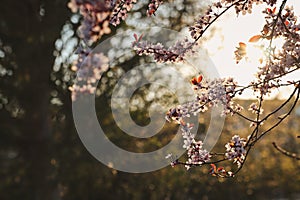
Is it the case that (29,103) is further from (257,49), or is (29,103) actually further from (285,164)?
(285,164)

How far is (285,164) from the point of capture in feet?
42.4

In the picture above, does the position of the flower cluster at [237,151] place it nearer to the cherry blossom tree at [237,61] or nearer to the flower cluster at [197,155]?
the cherry blossom tree at [237,61]

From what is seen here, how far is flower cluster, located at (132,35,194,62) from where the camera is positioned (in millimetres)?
3146

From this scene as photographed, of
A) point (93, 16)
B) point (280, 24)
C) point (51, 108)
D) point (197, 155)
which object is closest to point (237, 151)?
point (197, 155)

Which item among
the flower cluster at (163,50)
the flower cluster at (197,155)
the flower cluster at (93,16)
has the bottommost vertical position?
the flower cluster at (93,16)

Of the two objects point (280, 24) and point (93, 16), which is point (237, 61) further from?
point (93, 16)

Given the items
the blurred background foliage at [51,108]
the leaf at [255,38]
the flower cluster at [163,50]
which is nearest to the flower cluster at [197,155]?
the flower cluster at [163,50]

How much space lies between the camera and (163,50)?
3150 millimetres

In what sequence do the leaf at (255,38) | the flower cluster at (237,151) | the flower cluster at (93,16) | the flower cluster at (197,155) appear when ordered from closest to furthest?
the flower cluster at (93,16), the leaf at (255,38), the flower cluster at (237,151), the flower cluster at (197,155)

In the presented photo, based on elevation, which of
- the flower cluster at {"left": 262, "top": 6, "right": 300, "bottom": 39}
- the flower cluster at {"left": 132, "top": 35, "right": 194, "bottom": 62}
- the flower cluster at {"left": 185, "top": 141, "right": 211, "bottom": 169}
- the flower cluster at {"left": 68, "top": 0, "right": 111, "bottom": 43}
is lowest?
the flower cluster at {"left": 68, "top": 0, "right": 111, "bottom": 43}

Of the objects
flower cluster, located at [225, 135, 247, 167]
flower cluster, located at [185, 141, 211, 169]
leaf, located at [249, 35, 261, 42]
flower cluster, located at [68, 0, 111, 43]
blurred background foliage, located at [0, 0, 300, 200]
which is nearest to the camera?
flower cluster, located at [68, 0, 111, 43]

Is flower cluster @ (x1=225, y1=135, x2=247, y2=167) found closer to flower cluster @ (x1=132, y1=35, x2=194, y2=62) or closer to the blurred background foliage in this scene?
flower cluster @ (x1=132, y1=35, x2=194, y2=62)

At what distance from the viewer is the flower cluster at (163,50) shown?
3.15 m

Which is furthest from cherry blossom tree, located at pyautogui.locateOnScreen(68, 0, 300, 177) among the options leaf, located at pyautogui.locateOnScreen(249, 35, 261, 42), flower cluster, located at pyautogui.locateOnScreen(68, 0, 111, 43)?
flower cluster, located at pyautogui.locateOnScreen(68, 0, 111, 43)
